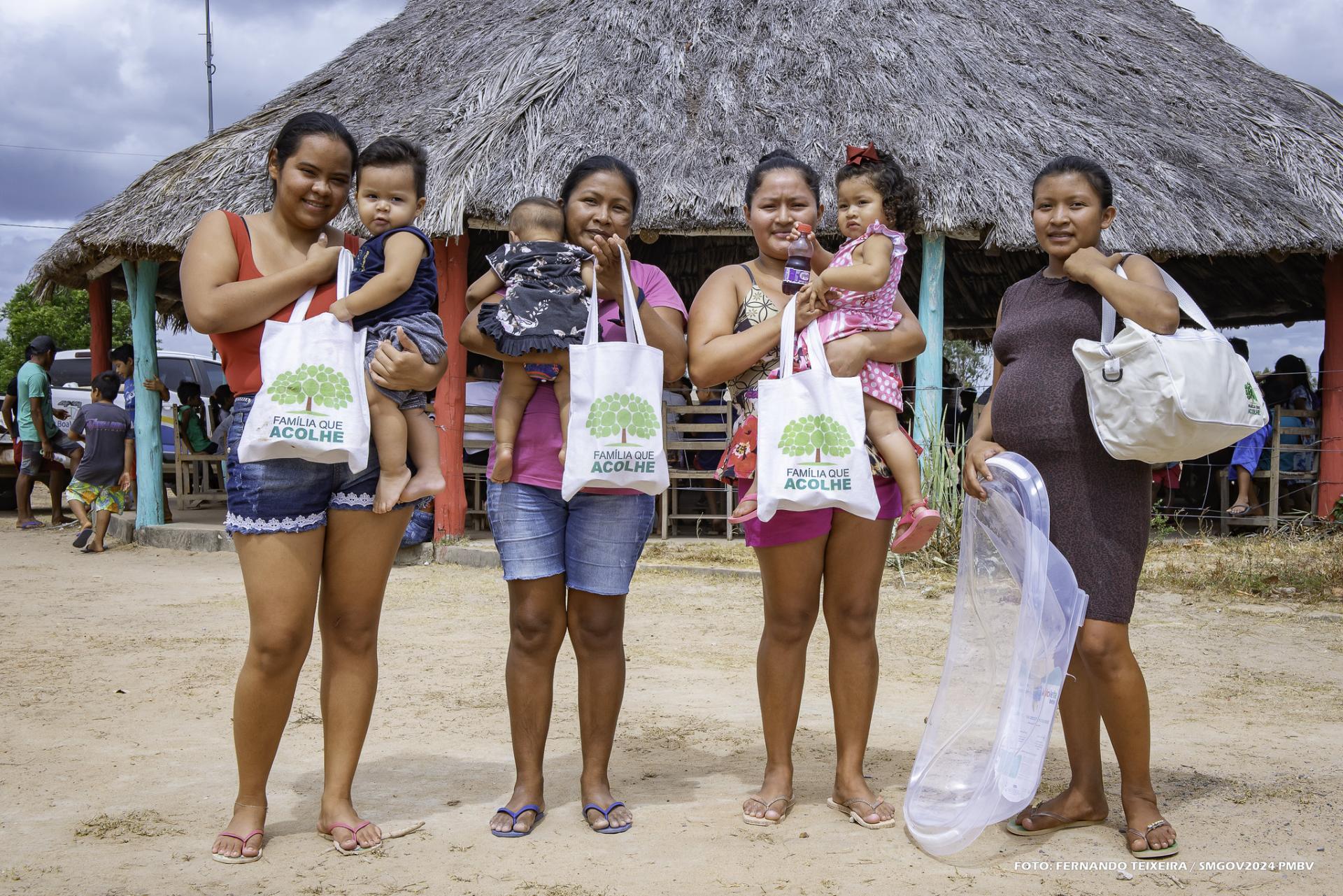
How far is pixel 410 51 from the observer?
9.78 metres

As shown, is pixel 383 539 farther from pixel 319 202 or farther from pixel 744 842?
pixel 744 842

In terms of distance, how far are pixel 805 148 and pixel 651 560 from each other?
3288 millimetres

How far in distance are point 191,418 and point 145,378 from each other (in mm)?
2034

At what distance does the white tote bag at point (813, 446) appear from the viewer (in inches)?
103

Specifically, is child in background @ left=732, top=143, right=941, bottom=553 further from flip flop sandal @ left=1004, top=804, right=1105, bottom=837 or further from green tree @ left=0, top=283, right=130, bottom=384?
green tree @ left=0, top=283, right=130, bottom=384

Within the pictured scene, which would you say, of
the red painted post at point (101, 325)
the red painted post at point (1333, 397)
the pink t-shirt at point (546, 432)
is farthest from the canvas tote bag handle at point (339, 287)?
the red painted post at point (101, 325)

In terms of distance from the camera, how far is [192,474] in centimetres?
1191

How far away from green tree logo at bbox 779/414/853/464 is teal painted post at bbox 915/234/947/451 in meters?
5.23

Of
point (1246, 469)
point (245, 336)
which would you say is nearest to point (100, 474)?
point (245, 336)

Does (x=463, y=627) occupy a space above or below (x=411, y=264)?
below

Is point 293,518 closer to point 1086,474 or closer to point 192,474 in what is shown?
point 1086,474

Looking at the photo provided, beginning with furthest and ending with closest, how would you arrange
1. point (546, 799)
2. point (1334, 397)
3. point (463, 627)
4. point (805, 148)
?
point (1334, 397) → point (805, 148) → point (463, 627) → point (546, 799)

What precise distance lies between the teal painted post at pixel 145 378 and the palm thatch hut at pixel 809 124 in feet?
0.36

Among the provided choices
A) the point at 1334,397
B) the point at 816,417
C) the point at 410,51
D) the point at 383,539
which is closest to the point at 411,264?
the point at 383,539
